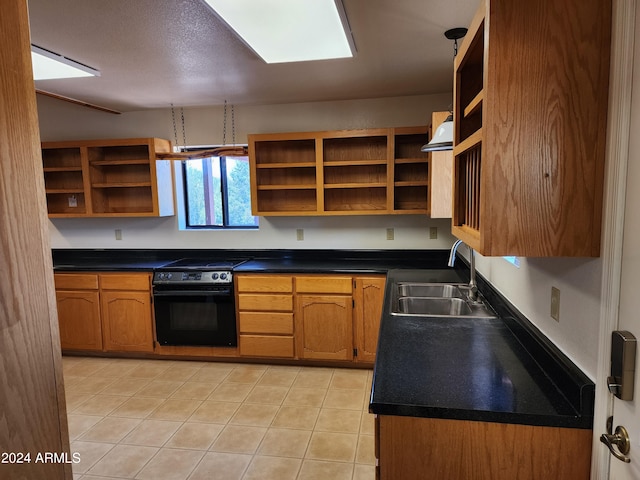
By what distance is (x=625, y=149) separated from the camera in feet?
3.15

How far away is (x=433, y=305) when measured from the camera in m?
2.52

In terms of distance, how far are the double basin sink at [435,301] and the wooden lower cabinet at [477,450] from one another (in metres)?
0.94

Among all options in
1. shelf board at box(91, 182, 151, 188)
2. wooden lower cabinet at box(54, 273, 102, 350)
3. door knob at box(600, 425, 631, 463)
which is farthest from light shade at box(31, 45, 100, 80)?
door knob at box(600, 425, 631, 463)

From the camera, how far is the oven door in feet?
11.5

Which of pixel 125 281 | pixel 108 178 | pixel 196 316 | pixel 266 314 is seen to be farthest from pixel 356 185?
pixel 108 178

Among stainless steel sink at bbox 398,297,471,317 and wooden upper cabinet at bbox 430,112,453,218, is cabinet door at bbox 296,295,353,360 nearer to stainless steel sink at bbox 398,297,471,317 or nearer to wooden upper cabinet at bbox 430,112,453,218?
stainless steel sink at bbox 398,297,471,317

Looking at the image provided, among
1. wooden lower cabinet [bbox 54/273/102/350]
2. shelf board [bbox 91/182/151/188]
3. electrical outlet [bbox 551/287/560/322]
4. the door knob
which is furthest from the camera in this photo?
shelf board [bbox 91/182/151/188]

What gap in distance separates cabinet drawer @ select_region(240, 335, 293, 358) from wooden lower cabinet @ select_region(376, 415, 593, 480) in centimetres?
233

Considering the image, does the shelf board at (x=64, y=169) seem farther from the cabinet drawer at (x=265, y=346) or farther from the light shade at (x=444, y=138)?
the light shade at (x=444, y=138)

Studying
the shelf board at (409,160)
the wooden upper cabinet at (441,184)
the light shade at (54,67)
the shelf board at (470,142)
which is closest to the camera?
the shelf board at (470,142)

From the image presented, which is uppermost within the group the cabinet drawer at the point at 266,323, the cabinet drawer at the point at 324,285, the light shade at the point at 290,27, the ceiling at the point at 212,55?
the ceiling at the point at 212,55

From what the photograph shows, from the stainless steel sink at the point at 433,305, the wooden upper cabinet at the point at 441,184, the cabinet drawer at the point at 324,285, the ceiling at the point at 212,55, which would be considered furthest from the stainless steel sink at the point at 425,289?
the ceiling at the point at 212,55

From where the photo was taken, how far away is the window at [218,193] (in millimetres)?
4066

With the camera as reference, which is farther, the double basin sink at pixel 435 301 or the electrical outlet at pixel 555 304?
the double basin sink at pixel 435 301
